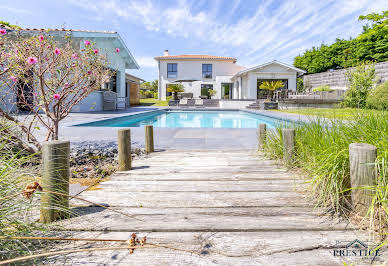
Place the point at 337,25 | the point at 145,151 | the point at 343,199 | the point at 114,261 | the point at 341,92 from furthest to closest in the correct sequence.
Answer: the point at 337,25
the point at 341,92
the point at 145,151
the point at 343,199
the point at 114,261

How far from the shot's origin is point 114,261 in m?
1.22

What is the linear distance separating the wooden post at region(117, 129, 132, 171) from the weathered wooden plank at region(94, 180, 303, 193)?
0.38 metres

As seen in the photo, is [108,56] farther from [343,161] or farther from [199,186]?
[343,161]

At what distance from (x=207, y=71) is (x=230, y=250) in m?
26.4

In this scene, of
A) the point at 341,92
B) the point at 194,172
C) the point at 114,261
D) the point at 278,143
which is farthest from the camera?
the point at 341,92

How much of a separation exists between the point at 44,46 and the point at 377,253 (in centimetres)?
420

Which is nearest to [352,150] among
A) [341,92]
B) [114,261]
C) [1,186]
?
[114,261]

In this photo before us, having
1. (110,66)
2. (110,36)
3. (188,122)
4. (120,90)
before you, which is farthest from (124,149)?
(120,90)

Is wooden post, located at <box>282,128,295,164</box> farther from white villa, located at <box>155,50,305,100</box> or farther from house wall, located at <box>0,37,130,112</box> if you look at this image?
white villa, located at <box>155,50,305,100</box>

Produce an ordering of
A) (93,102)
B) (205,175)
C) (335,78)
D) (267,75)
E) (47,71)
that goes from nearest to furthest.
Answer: (205,175) < (47,71) < (93,102) < (267,75) < (335,78)

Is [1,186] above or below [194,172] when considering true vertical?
above

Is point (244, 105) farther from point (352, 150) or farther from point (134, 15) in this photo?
point (352, 150)

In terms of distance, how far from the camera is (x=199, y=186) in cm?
234

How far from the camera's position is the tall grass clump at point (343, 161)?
1.48 m
